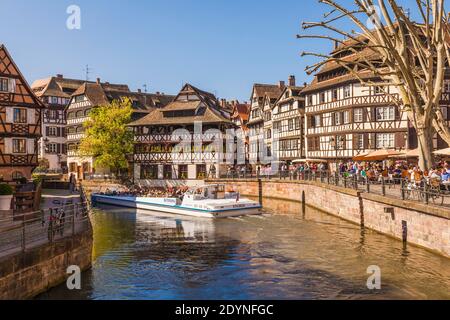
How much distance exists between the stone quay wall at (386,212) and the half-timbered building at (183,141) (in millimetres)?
12303

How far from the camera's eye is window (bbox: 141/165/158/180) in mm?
55094

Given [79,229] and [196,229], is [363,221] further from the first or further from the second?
[79,229]

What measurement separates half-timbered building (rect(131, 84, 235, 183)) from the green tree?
1.78 m

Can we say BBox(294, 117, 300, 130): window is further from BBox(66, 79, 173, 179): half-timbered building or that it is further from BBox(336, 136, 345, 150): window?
BBox(66, 79, 173, 179): half-timbered building

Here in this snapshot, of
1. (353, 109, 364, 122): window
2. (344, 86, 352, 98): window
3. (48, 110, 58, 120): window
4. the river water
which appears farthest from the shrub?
(48, 110, 58, 120): window

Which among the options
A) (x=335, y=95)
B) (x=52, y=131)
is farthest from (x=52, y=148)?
(x=335, y=95)

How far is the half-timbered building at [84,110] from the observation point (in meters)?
63.0

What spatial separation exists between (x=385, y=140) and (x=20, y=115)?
3007cm

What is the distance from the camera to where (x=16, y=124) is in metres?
34.6

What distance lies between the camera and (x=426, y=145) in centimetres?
2189

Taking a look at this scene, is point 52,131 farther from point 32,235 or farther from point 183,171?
point 32,235

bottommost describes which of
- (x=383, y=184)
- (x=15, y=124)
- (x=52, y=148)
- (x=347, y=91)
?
(x=383, y=184)

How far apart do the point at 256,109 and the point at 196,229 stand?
40271mm

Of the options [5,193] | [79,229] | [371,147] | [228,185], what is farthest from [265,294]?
[228,185]
